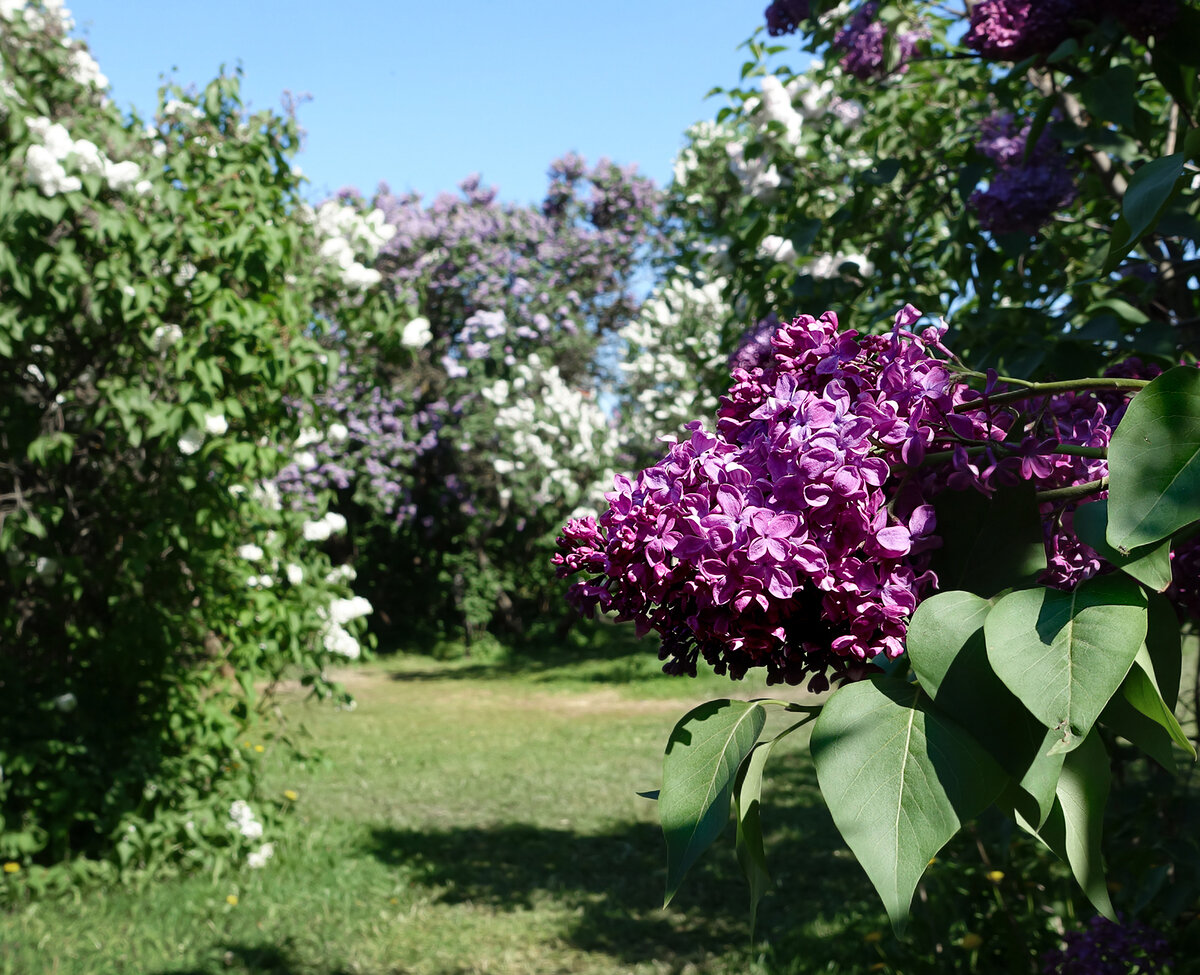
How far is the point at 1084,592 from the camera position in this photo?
639 millimetres

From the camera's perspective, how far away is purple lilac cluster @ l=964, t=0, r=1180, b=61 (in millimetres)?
1701

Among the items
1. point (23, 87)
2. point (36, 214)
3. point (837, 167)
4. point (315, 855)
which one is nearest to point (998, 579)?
point (36, 214)

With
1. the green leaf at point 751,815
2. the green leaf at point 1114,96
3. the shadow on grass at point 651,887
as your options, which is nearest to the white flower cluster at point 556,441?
the shadow on grass at point 651,887

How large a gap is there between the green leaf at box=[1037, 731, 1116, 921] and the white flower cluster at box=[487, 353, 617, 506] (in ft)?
34.2

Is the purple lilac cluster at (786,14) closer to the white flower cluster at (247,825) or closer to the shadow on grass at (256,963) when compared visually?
the shadow on grass at (256,963)

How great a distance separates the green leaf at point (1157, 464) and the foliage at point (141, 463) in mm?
3532

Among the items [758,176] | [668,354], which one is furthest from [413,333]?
[668,354]

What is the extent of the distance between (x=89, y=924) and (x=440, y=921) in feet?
4.45

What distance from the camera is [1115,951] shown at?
2281 millimetres

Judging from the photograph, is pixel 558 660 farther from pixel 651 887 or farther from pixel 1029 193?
pixel 1029 193

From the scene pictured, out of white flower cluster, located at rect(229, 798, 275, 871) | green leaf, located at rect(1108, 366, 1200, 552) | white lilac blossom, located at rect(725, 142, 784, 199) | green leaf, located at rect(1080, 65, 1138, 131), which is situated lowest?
white flower cluster, located at rect(229, 798, 275, 871)

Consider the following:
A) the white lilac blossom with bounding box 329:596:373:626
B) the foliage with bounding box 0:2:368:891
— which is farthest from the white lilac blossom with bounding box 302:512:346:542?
the white lilac blossom with bounding box 329:596:373:626

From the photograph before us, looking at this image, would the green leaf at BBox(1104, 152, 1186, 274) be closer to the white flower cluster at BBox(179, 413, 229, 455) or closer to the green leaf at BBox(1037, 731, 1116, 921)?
the green leaf at BBox(1037, 731, 1116, 921)

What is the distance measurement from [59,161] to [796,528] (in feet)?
12.0
